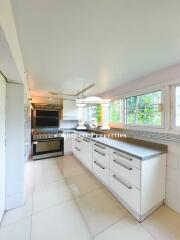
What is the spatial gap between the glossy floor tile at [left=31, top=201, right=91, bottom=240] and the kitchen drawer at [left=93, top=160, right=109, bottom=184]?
664mm

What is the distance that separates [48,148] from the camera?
364 centimetres

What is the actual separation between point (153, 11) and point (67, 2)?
57cm

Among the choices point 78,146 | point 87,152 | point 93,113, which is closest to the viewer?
point 87,152

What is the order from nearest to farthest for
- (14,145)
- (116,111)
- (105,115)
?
(14,145) < (116,111) < (105,115)

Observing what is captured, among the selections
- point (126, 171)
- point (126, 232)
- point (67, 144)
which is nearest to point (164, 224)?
point (126, 232)

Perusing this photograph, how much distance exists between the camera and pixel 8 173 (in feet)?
5.52

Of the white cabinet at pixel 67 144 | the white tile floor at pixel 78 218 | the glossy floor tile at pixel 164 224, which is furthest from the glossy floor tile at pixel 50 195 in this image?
the white cabinet at pixel 67 144

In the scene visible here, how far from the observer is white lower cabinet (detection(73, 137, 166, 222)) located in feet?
4.92

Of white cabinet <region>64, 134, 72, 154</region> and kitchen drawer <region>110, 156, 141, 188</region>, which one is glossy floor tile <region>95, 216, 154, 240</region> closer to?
kitchen drawer <region>110, 156, 141, 188</region>

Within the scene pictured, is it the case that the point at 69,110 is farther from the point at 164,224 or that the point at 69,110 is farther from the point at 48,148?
the point at 164,224

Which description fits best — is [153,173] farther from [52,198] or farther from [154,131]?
[52,198]

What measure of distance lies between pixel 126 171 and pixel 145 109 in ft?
3.90

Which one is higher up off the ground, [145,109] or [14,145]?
[145,109]

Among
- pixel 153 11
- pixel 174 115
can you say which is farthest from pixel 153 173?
pixel 153 11
